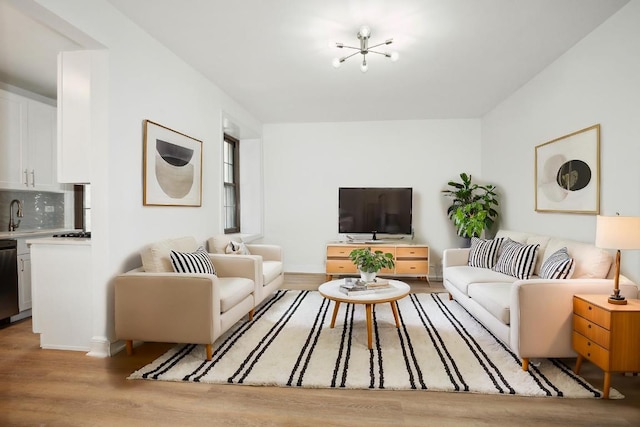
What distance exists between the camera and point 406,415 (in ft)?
6.39

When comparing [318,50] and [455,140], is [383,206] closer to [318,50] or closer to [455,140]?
[455,140]

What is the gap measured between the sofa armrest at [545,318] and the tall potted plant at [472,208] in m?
2.61

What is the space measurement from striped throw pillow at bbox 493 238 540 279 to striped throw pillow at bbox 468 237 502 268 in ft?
0.54

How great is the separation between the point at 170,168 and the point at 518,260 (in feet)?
11.4

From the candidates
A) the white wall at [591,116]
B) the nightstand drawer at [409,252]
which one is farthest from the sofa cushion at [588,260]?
the nightstand drawer at [409,252]

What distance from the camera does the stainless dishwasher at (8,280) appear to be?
342 cm

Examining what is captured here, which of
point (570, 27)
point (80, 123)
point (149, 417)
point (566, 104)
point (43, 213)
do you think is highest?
point (570, 27)

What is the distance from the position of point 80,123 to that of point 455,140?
16.8 feet

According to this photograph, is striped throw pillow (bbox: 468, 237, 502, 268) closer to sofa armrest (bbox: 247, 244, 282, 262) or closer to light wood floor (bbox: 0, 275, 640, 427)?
light wood floor (bbox: 0, 275, 640, 427)

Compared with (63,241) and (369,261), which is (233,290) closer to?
(369,261)

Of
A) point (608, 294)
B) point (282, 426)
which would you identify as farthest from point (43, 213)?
point (608, 294)

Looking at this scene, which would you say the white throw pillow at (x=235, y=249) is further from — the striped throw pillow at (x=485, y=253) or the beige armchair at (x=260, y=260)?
the striped throw pillow at (x=485, y=253)

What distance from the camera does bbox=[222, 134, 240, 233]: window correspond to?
19.3ft

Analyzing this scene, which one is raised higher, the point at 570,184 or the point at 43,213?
the point at 570,184
